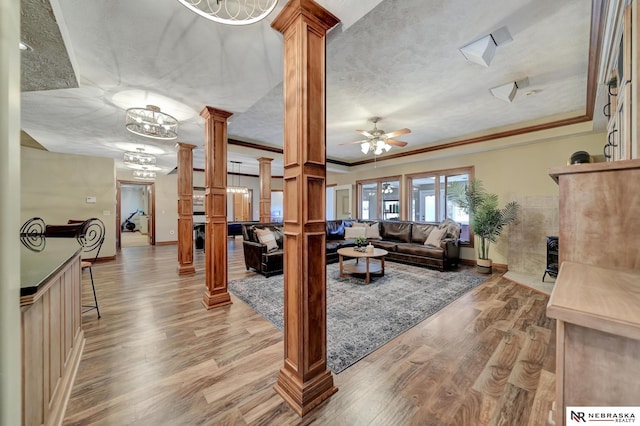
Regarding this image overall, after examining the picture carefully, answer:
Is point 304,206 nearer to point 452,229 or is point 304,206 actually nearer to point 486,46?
point 486,46

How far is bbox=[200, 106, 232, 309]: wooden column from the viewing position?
10.2 feet

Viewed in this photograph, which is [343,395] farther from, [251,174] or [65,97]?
Answer: [251,174]

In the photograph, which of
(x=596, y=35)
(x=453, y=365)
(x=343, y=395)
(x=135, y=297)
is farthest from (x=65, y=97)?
(x=596, y=35)

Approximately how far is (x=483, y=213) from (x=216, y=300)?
4.71m

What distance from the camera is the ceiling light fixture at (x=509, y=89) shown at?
3.01 metres

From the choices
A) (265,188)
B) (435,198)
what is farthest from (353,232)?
(265,188)

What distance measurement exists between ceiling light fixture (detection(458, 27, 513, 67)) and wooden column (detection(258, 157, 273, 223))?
15.1 ft

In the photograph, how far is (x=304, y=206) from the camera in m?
1.57

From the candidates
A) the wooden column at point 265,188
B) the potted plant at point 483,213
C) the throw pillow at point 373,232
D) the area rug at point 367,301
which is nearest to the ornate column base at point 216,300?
the area rug at point 367,301

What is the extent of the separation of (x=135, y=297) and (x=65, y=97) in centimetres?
262

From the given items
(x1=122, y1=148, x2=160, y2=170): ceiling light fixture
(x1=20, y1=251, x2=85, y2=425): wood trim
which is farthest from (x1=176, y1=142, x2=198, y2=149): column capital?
(x1=20, y1=251, x2=85, y2=425): wood trim

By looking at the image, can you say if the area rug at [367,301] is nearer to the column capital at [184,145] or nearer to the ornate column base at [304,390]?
the ornate column base at [304,390]

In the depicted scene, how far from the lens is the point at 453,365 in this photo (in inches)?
76.6

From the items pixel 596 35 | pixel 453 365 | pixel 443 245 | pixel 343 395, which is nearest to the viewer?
pixel 343 395
